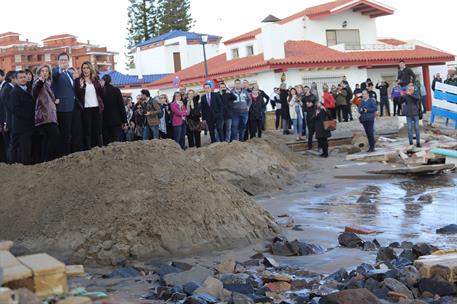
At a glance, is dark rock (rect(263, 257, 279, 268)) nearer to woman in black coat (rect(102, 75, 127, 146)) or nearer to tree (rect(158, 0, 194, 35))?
woman in black coat (rect(102, 75, 127, 146))

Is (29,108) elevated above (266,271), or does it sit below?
above

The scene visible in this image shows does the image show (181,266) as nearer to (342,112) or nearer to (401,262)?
(401,262)

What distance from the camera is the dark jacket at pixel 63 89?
962cm

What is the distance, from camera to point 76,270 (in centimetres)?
517

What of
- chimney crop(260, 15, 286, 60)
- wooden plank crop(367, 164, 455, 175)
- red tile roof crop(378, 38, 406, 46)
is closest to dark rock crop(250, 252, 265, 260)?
wooden plank crop(367, 164, 455, 175)

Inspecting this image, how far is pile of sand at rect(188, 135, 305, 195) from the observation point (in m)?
14.0

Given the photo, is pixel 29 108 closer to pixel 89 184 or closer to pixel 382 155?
pixel 89 184

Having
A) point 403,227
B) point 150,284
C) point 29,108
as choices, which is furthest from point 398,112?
point 150,284

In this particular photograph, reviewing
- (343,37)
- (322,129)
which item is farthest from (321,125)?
(343,37)

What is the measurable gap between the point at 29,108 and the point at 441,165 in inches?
383

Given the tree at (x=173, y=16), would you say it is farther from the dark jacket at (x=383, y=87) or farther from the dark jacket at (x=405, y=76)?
the dark jacket at (x=405, y=76)

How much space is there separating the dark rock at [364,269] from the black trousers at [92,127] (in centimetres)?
491

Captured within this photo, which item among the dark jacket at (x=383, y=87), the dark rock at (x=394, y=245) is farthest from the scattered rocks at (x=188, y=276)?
the dark jacket at (x=383, y=87)

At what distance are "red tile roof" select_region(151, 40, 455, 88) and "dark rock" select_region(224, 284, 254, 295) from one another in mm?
26135
